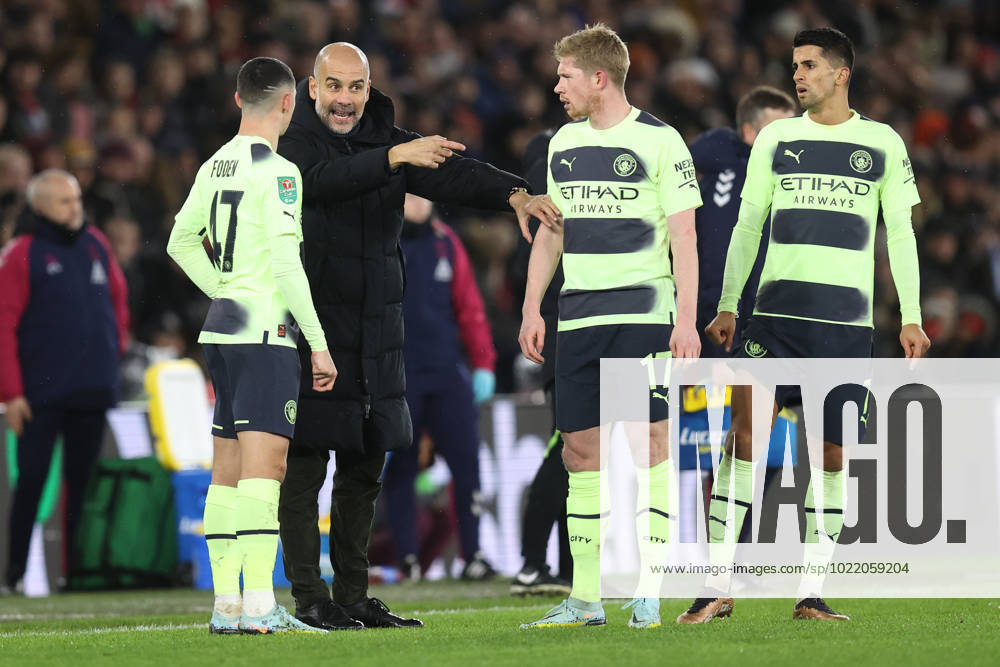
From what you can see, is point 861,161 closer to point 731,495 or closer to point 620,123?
point 620,123

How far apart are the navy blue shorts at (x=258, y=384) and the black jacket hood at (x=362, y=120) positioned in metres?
1.06

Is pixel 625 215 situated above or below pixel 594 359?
above

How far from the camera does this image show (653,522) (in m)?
5.93

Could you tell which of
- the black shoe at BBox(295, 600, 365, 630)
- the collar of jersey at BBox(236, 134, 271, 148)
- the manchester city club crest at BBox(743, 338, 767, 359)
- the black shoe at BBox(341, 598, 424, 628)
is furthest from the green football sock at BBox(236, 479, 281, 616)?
the manchester city club crest at BBox(743, 338, 767, 359)

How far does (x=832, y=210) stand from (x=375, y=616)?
2.39 metres

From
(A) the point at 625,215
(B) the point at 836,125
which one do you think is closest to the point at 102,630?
(A) the point at 625,215

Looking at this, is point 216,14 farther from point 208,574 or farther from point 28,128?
point 208,574

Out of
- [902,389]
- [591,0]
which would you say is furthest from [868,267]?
[591,0]

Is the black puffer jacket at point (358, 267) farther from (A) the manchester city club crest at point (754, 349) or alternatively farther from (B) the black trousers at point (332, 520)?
(A) the manchester city club crest at point (754, 349)

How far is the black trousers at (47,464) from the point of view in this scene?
916 centimetres

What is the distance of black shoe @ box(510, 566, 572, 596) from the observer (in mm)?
8070

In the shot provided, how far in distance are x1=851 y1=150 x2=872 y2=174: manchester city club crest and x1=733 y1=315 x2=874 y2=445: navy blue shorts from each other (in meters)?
0.60

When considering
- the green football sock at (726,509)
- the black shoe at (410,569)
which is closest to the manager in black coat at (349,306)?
the green football sock at (726,509)

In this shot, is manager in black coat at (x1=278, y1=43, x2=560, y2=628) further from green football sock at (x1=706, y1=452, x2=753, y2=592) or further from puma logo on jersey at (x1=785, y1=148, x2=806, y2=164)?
green football sock at (x1=706, y1=452, x2=753, y2=592)
